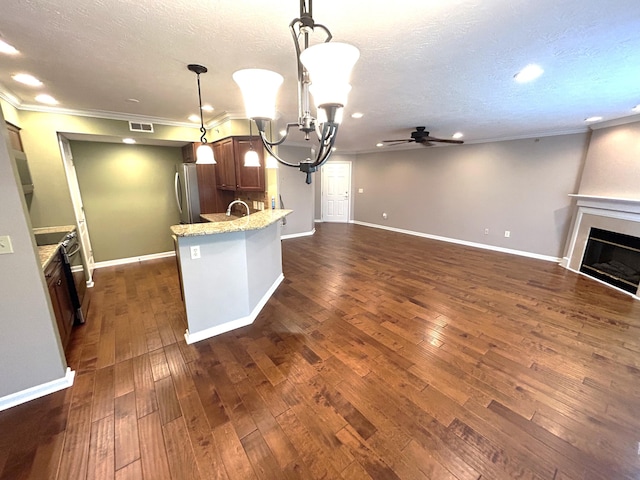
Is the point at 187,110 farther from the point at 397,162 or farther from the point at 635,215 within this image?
the point at 635,215

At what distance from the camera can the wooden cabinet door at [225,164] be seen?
4023 millimetres

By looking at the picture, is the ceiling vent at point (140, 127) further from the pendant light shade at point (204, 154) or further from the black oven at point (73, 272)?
the pendant light shade at point (204, 154)

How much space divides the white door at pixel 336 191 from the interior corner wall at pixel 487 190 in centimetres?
94

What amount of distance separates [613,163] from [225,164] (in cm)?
614

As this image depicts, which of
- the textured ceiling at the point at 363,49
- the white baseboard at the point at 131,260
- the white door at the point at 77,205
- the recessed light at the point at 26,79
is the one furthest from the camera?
the white baseboard at the point at 131,260

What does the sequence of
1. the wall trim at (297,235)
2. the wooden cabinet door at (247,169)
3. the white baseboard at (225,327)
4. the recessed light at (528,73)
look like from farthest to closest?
1. the wall trim at (297,235)
2. the wooden cabinet door at (247,169)
3. the white baseboard at (225,327)
4. the recessed light at (528,73)

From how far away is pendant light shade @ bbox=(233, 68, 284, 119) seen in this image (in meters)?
1.12

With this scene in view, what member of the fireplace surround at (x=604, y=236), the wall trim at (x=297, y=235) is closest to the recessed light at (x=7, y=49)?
the wall trim at (x=297, y=235)

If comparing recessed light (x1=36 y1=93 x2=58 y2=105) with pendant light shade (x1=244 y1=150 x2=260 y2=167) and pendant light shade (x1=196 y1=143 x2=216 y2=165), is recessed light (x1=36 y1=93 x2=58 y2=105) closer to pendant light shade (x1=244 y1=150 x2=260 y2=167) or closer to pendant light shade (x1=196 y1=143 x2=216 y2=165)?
pendant light shade (x1=196 y1=143 x2=216 y2=165)

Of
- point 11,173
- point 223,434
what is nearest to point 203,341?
point 223,434

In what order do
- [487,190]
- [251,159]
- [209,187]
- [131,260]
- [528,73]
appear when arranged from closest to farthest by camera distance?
[528,73], [251,159], [209,187], [131,260], [487,190]

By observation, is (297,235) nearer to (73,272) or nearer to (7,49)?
(73,272)

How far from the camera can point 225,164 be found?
4199 millimetres

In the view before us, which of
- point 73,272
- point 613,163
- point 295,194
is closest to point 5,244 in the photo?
point 73,272
